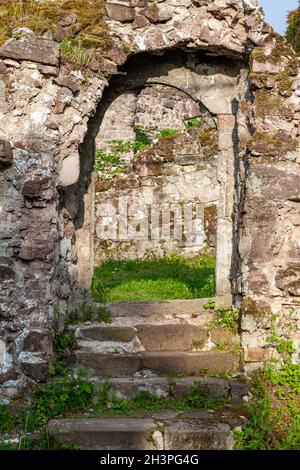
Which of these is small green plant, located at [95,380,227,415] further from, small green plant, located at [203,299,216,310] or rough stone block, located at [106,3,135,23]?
rough stone block, located at [106,3,135,23]

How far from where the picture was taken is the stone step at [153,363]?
5.38 m

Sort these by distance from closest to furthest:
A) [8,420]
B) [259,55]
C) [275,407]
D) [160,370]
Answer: [8,420] → [275,407] → [160,370] → [259,55]

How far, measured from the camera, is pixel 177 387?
5.12 meters

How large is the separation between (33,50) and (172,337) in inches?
110

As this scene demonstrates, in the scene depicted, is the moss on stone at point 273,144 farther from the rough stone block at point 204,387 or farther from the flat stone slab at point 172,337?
the rough stone block at point 204,387

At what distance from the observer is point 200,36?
5.82 meters

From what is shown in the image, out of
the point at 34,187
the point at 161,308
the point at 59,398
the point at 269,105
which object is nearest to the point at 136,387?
the point at 59,398

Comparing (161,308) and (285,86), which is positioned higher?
(285,86)

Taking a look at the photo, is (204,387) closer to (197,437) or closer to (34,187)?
(197,437)

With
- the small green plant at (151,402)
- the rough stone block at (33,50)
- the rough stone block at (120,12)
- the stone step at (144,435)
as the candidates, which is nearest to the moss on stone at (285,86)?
the rough stone block at (120,12)

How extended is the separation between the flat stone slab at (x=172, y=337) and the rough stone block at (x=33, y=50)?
252 cm

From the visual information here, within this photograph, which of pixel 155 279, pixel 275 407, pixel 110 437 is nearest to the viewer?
pixel 110 437

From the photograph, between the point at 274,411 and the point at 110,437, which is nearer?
the point at 110,437

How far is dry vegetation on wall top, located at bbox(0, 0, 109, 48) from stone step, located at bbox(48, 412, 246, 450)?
3.24 meters
